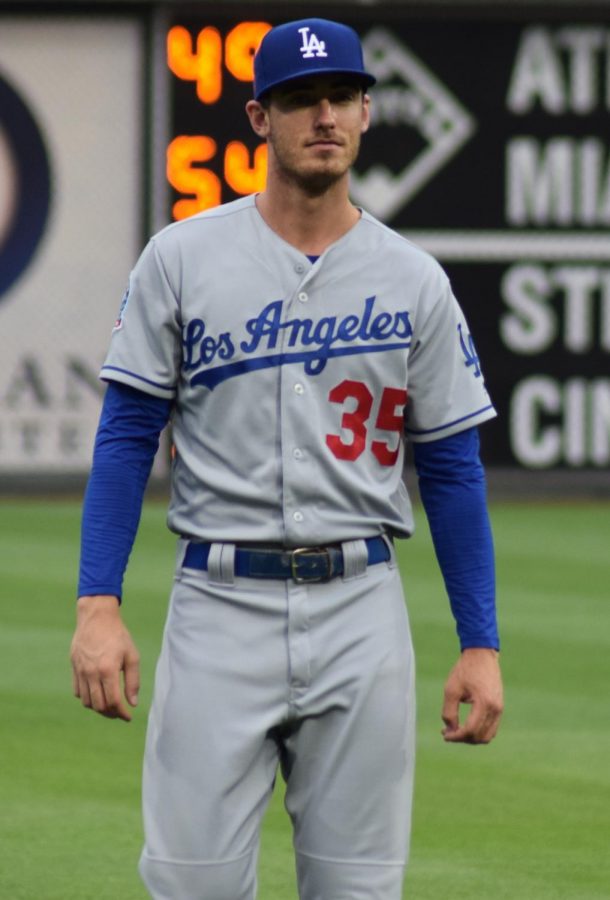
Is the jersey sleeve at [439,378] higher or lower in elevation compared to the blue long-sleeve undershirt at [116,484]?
higher

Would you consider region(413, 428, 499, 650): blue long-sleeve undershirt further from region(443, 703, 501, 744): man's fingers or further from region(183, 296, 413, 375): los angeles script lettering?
region(183, 296, 413, 375): los angeles script lettering

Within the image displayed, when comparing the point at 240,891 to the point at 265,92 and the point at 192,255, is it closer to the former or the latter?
the point at 192,255

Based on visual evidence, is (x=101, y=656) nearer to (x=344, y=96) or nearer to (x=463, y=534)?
(x=463, y=534)

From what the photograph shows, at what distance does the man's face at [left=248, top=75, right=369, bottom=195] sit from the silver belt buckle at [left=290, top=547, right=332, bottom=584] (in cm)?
61

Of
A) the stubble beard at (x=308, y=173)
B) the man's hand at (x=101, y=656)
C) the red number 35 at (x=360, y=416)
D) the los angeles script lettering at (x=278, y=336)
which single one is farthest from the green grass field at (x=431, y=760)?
the stubble beard at (x=308, y=173)

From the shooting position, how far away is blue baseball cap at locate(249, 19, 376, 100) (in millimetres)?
3479

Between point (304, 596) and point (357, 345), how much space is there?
434mm

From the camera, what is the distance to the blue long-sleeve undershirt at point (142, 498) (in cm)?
351

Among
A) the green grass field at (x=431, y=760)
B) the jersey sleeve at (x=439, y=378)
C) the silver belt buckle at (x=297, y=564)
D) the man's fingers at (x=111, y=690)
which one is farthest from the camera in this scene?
the green grass field at (x=431, y=760)

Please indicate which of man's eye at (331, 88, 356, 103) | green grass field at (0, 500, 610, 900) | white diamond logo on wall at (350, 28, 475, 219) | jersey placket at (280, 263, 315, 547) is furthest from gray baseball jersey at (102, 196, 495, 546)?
white diamond logo on wall at (350, 28, 475, 219)

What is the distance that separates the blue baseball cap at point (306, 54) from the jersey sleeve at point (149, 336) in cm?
36

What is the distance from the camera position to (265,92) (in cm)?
354

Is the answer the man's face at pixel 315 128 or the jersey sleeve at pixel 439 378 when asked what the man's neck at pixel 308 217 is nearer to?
the man's face at pixel 315 128

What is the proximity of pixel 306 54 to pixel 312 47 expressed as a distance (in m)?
0.02
